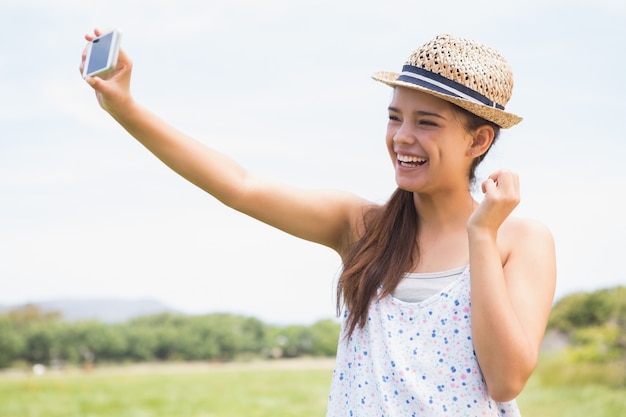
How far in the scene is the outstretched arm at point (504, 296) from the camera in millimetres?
1728

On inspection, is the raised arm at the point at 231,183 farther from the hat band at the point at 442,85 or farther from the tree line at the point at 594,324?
the tree line at the point at 594,324

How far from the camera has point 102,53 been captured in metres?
1.74

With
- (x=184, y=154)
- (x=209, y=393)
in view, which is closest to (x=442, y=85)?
(x=184, y=154)

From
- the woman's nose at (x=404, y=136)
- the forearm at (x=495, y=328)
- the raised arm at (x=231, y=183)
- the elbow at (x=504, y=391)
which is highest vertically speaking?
the woman's nose at (x=404, y=136)

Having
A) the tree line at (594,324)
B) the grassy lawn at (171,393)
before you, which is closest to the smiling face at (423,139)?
the grassy lawn at (171,393)

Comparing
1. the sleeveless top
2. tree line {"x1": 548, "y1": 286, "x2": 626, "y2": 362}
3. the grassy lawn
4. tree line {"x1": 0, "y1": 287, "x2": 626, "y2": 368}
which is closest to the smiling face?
the sleeveless top

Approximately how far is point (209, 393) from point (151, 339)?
126cm

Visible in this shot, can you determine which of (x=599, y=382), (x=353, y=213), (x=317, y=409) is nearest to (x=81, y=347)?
(x=317, y=409)

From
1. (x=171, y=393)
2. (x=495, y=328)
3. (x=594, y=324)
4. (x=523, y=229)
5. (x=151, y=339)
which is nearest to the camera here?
(x=495, y=328)

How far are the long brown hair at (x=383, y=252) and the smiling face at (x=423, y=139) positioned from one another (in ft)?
0.16

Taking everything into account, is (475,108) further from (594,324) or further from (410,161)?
(594,324)

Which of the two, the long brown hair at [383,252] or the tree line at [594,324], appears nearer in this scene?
the long brown hair at [383,252]

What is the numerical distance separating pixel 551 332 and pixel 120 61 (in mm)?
10340

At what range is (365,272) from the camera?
199cm
